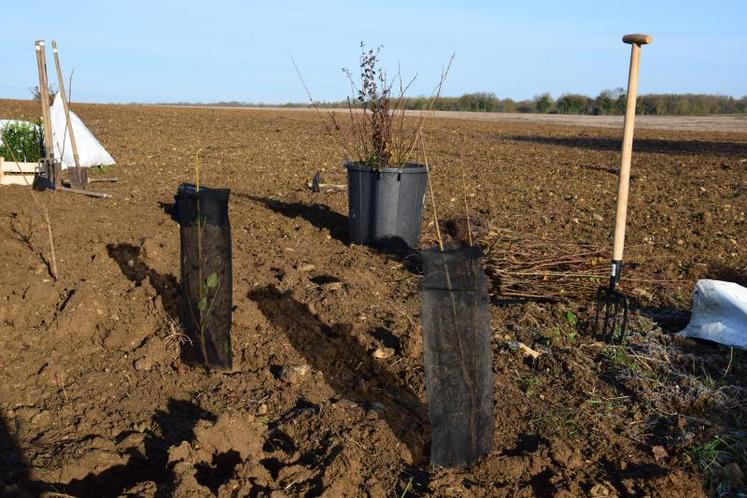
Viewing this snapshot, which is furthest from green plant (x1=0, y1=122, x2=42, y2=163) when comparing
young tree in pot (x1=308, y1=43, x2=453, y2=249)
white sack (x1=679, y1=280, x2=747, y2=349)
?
white sack (x1=679, y1=280, x2=747, y2=349)

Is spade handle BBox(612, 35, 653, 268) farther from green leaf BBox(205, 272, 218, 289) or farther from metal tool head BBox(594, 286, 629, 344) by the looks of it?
green leaf BBox(205, 272, 218, 289)

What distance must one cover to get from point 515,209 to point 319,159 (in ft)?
16.6

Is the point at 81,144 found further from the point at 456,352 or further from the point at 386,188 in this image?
the point at 456,352

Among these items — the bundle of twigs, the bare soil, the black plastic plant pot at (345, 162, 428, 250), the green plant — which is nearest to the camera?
the bare soil

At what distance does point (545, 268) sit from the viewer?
17.0ft

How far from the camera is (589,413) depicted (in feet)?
11.0

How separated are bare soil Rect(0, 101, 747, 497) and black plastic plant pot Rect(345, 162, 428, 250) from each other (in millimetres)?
178

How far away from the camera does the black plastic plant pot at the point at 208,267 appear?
11.7ft

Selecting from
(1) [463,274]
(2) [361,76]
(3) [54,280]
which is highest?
(2) [361,76]

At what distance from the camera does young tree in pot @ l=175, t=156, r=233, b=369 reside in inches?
141

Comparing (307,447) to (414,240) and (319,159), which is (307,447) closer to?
(414,240)

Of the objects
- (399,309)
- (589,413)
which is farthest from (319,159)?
(589,413)

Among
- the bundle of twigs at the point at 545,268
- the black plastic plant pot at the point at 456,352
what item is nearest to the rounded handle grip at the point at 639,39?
the bundle of twigs at the point at 545,268

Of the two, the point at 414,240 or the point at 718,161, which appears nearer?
the point at 414,240
